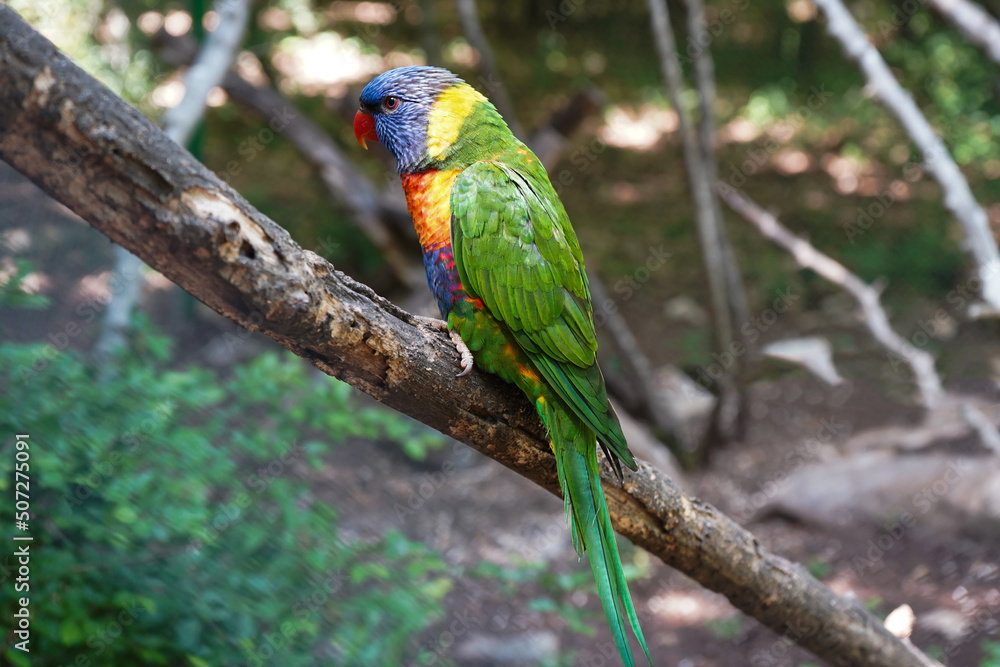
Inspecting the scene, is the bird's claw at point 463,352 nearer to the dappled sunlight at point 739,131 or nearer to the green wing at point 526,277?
the green wing at point 526,277

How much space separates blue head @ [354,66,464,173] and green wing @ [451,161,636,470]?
26 centimetres

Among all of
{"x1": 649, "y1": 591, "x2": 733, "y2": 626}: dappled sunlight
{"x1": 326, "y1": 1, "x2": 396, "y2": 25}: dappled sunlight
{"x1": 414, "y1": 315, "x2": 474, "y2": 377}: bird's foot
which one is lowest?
{"x1": 414, "y1": 315, "x2": 474, "y2": 377}: bird's foot

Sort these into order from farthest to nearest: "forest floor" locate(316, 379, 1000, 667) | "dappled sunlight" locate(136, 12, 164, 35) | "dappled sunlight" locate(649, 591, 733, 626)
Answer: "dappled sunlight" locate(136, 12, 164, 35) < "dappled sunlight" locate(649, 591, 733, 626) < "forest floor" locate(316, 379, 1000, 667)

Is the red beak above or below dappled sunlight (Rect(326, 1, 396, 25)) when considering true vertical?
below

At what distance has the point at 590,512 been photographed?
1919mm

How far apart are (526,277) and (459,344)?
10.3 inches

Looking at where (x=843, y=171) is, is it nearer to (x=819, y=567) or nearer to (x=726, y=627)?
(x=819, y=567)

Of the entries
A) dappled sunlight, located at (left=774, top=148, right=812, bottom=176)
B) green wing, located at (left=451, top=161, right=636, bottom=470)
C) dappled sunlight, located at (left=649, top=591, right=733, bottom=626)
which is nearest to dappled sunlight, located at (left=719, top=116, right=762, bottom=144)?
dappled sunlight, located at (left=774, top=148, right=812, bottom=176)

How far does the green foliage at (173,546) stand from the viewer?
7.22 ft

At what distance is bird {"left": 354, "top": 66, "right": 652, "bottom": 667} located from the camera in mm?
1952

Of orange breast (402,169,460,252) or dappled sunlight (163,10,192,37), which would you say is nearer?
orange breast (402,169,460,252)

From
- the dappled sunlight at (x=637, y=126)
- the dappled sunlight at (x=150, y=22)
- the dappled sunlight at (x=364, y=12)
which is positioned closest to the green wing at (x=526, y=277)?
the dappled sunlight at (x=150, y=22)

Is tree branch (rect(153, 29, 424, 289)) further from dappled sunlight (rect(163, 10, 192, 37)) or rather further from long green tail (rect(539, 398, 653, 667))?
long green tail (rect(539, 398, 653, 667))

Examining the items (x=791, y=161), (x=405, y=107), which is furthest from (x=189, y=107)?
(x=791, y=161)
